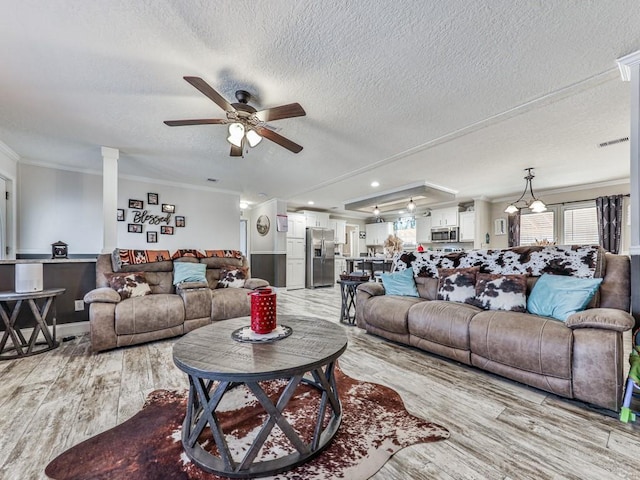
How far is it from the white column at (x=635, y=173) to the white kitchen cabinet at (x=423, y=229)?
19.1 feet

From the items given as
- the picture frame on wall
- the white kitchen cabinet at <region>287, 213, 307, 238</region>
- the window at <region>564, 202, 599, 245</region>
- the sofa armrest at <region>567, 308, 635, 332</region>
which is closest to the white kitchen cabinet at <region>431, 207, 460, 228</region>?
the window at <region>564, 202, 599, 245</region>

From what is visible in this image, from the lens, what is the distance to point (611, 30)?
1721mm

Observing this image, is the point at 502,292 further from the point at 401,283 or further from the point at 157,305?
the point at 157,305

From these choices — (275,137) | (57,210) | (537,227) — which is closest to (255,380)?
(275,137)

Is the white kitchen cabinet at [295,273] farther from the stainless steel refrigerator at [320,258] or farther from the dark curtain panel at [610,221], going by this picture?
the dark curtain panel at [610,221]

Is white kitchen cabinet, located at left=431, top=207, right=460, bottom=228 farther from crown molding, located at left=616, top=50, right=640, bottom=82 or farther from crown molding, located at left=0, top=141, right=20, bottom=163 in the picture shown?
crown molding, located at left=0, top=141, right=20, bottom=163

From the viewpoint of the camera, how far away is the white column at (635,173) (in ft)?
6.44

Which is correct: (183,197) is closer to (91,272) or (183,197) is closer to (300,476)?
(91,272)

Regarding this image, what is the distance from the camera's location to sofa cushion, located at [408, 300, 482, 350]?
2342 mm

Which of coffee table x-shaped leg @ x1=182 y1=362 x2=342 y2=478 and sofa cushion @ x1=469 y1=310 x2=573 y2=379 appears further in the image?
sofa cushion @ x1=469 y1=310 x2=573 y2=379

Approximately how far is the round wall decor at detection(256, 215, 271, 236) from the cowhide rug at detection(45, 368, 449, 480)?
5.62 metres

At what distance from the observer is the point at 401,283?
3289mm

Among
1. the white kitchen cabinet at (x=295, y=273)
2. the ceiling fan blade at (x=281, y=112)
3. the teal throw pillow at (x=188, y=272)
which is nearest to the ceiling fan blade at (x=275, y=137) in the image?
the ceiling fan blade at (x=281, y=112)

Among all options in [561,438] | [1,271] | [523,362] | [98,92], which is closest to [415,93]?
[523,362]
